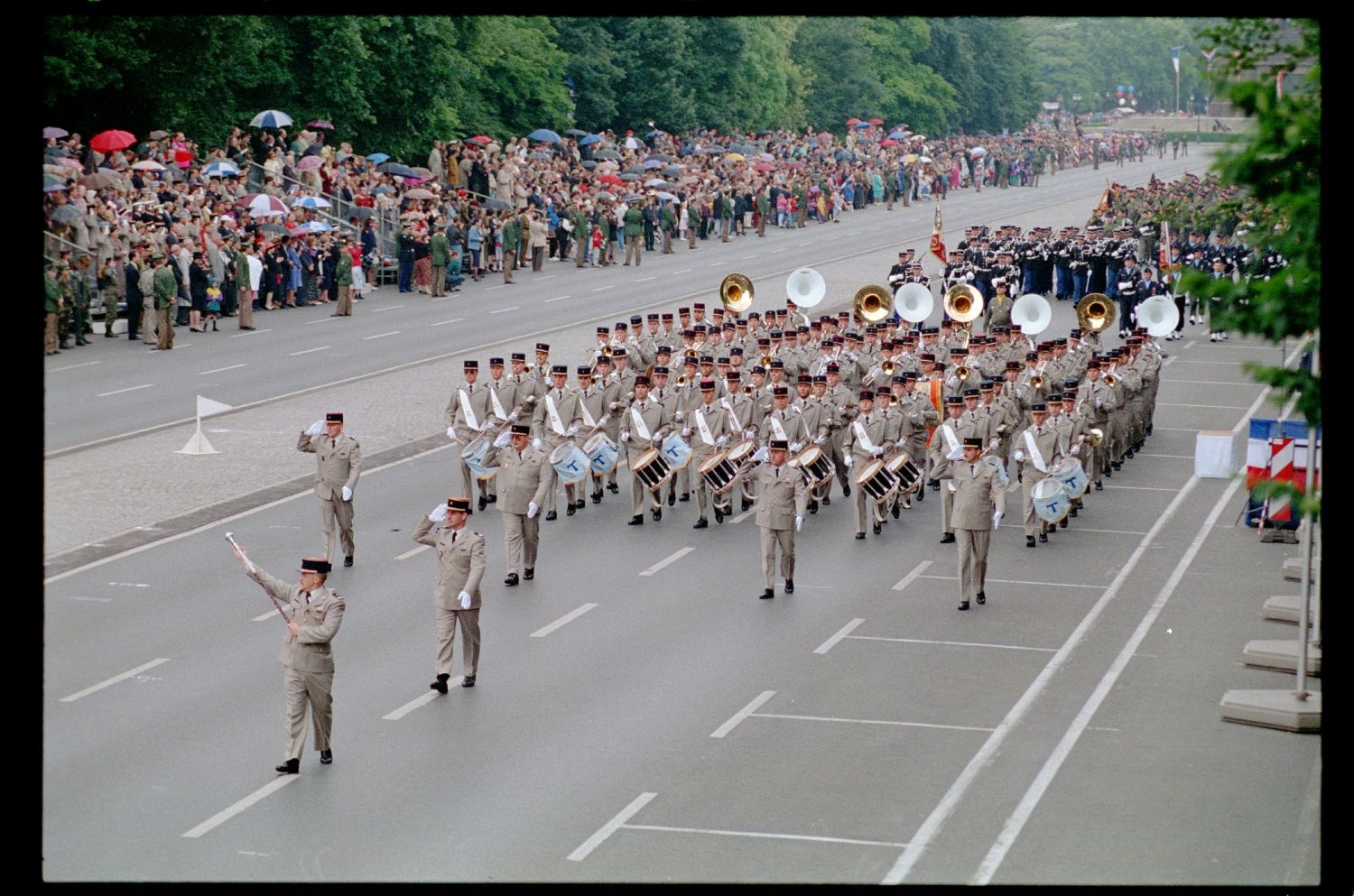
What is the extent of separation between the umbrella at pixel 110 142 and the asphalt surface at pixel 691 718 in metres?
19.9

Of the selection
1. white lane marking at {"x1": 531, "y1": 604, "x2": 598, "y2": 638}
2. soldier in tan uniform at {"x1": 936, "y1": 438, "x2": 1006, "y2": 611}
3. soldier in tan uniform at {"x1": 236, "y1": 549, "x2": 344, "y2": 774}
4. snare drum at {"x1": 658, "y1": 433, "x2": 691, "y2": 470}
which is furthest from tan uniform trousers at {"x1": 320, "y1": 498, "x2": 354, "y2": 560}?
soldier in tan uniform at {"x1": 236, "y1": 549, "x2": 344, "y2": 774}

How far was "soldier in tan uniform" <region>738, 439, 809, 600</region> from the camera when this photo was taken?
76.6ft

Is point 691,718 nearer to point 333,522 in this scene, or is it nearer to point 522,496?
point 522,496

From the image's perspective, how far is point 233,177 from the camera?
159 ft

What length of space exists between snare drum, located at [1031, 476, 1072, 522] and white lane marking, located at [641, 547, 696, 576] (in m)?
4.18

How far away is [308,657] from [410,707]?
2066mm

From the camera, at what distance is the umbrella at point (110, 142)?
1783 inches

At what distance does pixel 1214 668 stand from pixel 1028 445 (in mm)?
6218

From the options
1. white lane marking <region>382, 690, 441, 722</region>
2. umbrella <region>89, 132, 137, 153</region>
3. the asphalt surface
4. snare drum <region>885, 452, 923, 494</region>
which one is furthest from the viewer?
umbrella <region>89, 132, 137, 153</region>

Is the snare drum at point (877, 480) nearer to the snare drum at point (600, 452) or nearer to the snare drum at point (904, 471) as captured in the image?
the snare drum at point (904, 471)

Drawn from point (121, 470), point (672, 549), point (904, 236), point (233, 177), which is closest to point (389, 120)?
point (233, 177)

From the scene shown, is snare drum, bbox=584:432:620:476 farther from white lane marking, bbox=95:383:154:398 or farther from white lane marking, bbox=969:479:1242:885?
white lane marking, bbox=95:383:154:398

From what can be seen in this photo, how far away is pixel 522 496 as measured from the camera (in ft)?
77.2
